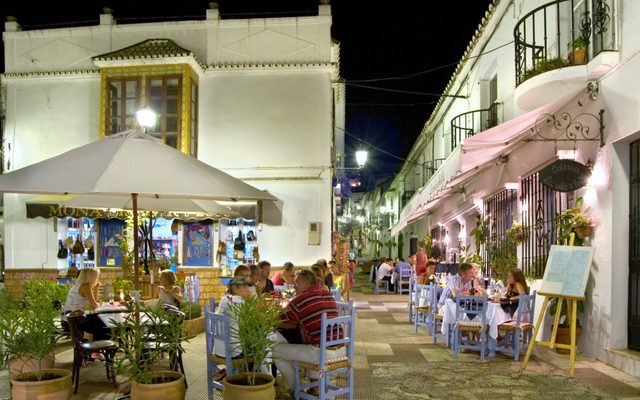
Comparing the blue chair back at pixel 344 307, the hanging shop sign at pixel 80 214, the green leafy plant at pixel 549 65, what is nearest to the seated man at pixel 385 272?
the hanging shop sign at pixel 80 214

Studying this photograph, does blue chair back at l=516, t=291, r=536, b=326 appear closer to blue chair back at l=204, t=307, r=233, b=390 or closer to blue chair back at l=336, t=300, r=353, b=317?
blue chair back at l=336, t=300, r=353, b=317

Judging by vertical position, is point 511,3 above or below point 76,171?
above

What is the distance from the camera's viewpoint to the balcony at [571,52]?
25.2 ft

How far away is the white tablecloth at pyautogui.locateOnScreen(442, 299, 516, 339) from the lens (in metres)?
8.22

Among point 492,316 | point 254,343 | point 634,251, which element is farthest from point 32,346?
point 634,251

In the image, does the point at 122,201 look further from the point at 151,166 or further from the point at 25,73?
the point at 25,73

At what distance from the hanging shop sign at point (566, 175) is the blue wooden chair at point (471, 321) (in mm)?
1899

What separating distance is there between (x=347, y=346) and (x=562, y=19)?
682cm

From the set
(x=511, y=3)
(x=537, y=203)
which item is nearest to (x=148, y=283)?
(x=537, y=203)

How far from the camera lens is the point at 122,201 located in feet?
29.4

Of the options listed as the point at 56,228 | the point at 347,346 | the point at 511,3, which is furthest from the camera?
the point at 56,228

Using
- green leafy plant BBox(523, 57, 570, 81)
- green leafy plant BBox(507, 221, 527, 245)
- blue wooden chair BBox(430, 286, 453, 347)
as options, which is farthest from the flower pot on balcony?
blue wooden chair BBox(430, 286, 453, 347)

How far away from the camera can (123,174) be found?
5293 mm

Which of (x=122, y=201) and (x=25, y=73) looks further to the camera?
(x=25, y=73)
